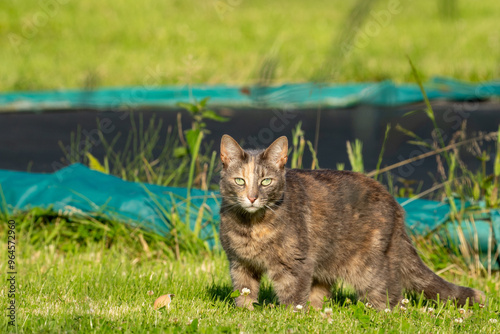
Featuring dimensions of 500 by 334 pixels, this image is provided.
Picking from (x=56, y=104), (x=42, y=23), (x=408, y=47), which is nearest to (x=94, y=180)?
(x=56, y=104)

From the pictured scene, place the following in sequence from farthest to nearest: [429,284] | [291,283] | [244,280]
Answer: [429,284] < [244,280] < [291,283]

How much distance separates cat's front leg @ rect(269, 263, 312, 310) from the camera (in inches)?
121

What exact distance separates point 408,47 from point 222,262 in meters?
9.28

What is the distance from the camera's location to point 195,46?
12742 millimetres

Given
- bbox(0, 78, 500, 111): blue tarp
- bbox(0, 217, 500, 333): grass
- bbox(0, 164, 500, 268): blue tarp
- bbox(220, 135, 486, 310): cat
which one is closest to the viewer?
bbox(0, 217, 500, 333): grass

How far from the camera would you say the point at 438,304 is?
328cm

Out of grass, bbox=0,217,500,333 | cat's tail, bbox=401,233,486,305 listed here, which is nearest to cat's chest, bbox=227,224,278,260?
grass, bbox=0,217,500,333

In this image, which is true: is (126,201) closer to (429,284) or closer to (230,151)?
(230,151)

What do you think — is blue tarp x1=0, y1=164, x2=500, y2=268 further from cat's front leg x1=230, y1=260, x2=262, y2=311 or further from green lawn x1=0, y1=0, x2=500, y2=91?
green lawn x1=0, y1=0, x2=500, y2=91

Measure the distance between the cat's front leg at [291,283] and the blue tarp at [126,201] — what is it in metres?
1.26

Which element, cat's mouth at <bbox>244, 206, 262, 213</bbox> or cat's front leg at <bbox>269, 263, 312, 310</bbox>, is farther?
cat's front leg at <bbox>269, 263, 312, 310</bbox>

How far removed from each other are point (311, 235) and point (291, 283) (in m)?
0.27

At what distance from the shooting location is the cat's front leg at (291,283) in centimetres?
307

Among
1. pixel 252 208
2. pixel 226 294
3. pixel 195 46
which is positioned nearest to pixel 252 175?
pixel 252 208
